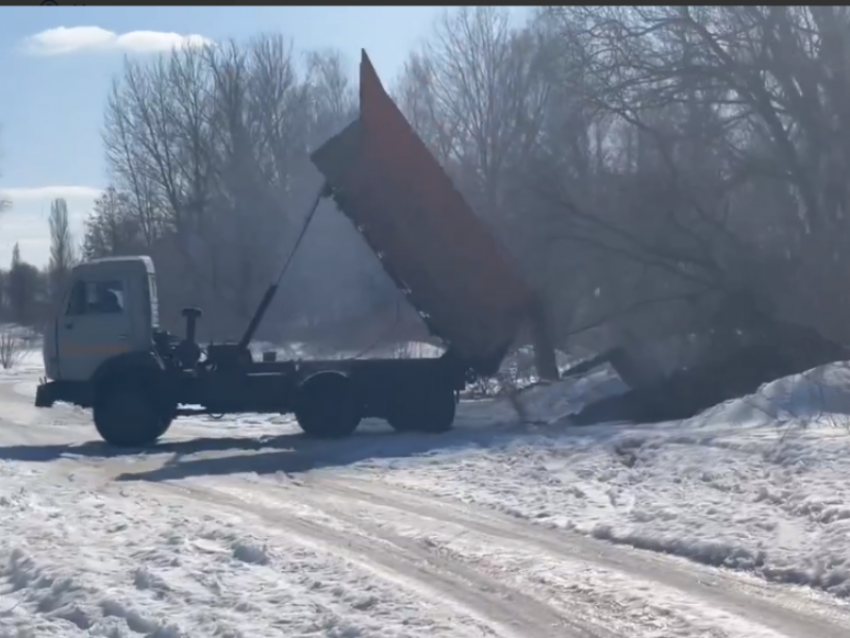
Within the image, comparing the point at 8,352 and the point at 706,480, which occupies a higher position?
the point at 8,352

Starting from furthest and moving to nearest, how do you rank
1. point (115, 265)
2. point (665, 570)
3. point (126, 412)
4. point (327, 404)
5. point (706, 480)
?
point (327, 404) < point (115, 265) < point (126, 412) < point (706, 480) < point (665, 570)

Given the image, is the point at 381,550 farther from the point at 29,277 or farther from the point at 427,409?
the point at 29,277

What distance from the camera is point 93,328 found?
19625 millimetres

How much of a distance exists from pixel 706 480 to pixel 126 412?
9.77 metres

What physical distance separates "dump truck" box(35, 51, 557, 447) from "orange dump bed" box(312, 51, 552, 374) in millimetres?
16

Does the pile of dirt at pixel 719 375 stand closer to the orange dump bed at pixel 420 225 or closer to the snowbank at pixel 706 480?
the snowbank at pixel 706 480

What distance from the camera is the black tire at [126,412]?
64.3 ft

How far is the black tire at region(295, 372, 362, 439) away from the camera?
20.0 meters

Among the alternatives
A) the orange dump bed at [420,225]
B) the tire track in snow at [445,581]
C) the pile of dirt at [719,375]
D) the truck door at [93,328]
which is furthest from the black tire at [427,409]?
the tire track in snow at [445,581]

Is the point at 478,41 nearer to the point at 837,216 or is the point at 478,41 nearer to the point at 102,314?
the point at 837,216

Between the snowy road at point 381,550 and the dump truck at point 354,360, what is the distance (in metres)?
1.81

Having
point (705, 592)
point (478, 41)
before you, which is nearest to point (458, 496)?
point (705, 592)

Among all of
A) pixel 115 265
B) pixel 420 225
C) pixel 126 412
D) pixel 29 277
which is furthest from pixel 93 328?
pixel 29 277

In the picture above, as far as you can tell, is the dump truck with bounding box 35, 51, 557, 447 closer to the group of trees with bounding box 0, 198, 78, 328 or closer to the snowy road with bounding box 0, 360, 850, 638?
the snowy road with bounding box 0, 360, 850, 638
